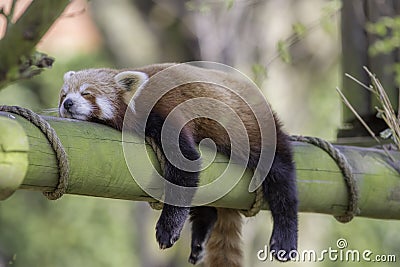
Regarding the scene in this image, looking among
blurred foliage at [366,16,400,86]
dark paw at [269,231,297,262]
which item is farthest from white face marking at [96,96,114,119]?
blurred foliage at [366,16,400,86]

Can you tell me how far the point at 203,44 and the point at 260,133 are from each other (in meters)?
3.34

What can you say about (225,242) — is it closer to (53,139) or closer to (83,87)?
(83,87)

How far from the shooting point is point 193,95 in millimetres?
2467

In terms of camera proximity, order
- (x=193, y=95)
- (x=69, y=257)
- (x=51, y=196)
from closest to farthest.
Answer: (x=51, y=196) < (x=193, y=95) < (x=69, y=257)

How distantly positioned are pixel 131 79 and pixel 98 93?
110 mm

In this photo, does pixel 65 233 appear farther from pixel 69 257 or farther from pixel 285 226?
pixel 285 226

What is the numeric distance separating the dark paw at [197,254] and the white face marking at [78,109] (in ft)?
2.10

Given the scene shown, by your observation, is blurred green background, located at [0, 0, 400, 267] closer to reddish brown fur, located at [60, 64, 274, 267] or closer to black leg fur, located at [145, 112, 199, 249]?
reddish brown fur, located at [60, 64, 274, 267]

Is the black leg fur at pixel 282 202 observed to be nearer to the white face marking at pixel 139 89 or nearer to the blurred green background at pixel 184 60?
the white face marking at pixel 139 89

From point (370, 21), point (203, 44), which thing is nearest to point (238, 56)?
point (203, 44)

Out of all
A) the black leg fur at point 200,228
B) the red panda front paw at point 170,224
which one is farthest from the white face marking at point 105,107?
the black leg fur at point 200,228

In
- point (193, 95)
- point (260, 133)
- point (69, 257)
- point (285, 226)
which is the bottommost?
point (69, 257)

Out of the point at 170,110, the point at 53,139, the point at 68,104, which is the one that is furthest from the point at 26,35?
the point at 170,110

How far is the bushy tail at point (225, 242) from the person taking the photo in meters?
2.69
